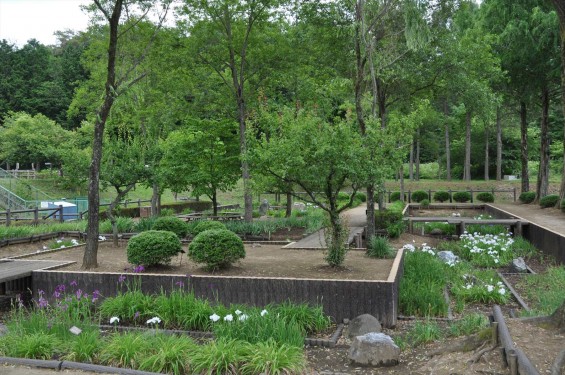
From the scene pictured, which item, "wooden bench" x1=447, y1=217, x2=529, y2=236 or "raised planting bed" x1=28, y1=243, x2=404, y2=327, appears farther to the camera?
"wooden bench" x1=447, y1=217, x2=529, y2=236

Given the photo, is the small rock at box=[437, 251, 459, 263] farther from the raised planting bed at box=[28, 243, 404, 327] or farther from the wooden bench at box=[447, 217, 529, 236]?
Answer: the wooden bench at box=[447, 217, 529, 236]

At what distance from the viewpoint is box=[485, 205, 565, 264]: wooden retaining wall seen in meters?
13.3

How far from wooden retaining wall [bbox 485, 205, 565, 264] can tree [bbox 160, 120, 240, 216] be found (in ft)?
34.4

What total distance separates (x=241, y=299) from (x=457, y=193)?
2770 cm

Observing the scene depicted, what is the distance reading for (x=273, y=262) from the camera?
10828mm

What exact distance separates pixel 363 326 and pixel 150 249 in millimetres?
4399

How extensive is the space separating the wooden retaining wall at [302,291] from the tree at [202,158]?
33.2 ft

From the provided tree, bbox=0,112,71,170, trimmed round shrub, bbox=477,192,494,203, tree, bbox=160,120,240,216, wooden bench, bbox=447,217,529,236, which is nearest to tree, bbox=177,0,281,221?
tree, bbox=160,120,240,216

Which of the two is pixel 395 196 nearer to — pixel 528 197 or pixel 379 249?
pixel 528 197

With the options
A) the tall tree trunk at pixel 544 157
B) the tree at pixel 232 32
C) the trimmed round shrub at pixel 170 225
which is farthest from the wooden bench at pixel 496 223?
the trimmed round shrub at pixel 170 225

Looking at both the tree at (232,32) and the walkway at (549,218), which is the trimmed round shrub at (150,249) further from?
the walkway at (549,218)

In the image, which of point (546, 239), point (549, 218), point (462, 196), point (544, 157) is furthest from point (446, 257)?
point (462, 196)

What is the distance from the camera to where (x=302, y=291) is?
8422 mm

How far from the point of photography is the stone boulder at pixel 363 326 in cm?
754
